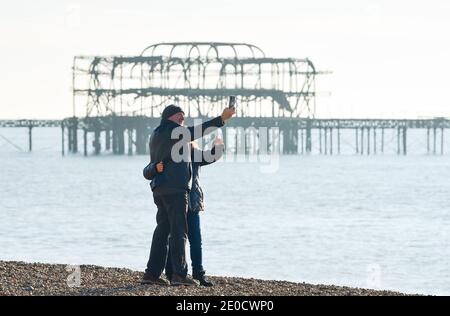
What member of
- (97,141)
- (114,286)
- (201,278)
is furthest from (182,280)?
(97,141)

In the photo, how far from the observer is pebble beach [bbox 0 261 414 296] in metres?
12.7

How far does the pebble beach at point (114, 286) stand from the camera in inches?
501

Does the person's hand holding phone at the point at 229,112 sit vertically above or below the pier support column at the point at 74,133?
above

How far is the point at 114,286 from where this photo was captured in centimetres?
1340

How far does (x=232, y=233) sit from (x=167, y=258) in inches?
940

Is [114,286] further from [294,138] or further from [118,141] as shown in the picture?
[294,138]

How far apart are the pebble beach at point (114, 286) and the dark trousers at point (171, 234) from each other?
1.02 feet

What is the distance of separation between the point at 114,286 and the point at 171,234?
2.59 ft

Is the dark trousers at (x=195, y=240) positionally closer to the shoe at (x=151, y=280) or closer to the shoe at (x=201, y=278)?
the shoe at (x=201, y=278)

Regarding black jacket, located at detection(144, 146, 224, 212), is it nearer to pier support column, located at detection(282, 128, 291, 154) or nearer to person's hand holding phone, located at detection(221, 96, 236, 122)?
person's hand holding phone, located at detection(221, 96, 236, 122)

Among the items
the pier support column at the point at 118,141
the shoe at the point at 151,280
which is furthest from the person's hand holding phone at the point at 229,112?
the pier support column at the point at 118,141

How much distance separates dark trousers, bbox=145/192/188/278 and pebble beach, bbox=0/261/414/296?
0.31 meters
